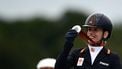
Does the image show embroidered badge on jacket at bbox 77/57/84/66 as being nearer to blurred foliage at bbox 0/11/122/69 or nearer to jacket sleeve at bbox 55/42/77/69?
jacket sleeve at bbox 55/42/77/69

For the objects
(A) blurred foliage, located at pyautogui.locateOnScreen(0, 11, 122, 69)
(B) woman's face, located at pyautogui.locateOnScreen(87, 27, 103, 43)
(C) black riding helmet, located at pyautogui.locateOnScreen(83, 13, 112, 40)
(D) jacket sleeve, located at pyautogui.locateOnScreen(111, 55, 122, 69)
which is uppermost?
(A) blurred foliage, located at pyautogui.locateOnScreen(0, 11, 122, 69)

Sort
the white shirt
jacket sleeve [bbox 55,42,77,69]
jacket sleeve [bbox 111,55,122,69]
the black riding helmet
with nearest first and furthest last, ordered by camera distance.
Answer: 1. jacket sleeve [bbox 55,42,77,69]
2. jacket sleeve [bbox 111,55,122,69]
3. the white shirt
4. the black riding helmet

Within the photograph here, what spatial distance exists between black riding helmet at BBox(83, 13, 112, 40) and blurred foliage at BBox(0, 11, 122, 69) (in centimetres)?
3318

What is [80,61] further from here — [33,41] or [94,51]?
[33,41]

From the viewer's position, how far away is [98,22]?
1444cm

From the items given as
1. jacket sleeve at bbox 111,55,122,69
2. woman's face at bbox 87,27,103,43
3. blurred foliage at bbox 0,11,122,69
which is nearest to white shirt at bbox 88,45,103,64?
woman's face at bbox 87,27,103,43

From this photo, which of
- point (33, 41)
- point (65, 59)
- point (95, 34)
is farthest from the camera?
point (33, 41)

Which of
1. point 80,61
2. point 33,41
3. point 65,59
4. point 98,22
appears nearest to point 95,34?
point 98,22

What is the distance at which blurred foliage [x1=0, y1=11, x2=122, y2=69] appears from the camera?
185 feet

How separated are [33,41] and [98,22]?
2385 inches

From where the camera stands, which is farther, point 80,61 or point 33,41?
point 33,41

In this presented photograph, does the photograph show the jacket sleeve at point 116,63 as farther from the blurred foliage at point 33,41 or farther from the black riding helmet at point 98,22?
the blurred foliage at point 33,41

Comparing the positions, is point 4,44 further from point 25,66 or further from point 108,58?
point 108,58

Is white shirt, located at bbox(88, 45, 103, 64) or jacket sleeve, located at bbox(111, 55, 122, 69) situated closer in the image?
jacket sleeve, located at bbox(111, 55, 122, 69)
